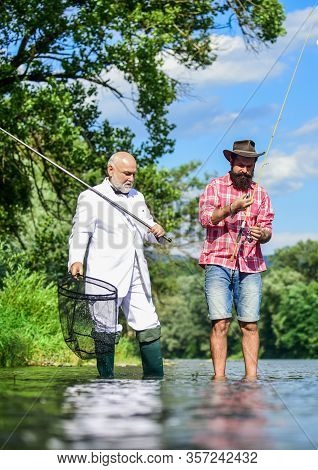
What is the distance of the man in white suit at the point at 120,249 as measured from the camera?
10266 millimetres

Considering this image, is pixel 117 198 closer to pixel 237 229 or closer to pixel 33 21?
pixel 237 229

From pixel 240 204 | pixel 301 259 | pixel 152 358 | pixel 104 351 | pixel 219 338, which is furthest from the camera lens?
pixel 301 259

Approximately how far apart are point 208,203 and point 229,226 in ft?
0.92

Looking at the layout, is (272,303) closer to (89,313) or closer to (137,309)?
(137,309)

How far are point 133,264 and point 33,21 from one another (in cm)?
1121

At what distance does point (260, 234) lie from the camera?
9.88 m

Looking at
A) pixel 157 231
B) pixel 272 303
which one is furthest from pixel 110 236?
pixel 272 303

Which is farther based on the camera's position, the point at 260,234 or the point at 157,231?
the point at 157,231

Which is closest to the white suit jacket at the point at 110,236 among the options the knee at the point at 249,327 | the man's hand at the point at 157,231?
the man's hand at the point at 157,231

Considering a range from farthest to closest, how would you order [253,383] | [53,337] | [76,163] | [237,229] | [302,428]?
1. [76,163]
2. [53,337]
3. [237,229]
4. [253,383]
5. [302,428]

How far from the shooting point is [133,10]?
21.4 meters

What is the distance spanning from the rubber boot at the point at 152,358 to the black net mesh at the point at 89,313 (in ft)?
1.20

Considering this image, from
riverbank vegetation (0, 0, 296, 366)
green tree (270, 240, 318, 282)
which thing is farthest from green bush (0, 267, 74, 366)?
green tree (270, 240, 318, 282)

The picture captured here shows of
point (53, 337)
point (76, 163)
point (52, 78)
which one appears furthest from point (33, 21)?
point (53, 337)
